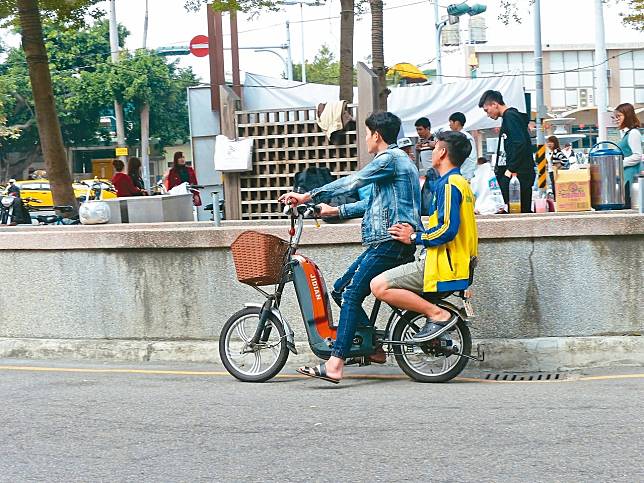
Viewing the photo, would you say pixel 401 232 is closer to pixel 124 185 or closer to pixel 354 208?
pixel 354 208

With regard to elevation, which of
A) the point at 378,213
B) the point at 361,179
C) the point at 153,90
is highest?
the point at 153,90

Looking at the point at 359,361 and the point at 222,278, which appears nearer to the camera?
→ the point at 359,361

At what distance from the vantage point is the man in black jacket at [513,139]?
38.9ft

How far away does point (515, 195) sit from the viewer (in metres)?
12.6

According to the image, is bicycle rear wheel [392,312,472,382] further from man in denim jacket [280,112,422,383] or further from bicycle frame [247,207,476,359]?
man in denim jacket [280,112,422,383]

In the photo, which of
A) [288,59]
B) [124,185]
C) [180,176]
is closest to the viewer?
[124,185]

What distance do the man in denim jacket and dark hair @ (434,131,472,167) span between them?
0.28 metres

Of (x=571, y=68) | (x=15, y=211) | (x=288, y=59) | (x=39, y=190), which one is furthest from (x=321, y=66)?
(x=15, y=211)

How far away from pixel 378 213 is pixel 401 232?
0.23 m

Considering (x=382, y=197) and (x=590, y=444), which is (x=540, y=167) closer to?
(x=382, y=197)

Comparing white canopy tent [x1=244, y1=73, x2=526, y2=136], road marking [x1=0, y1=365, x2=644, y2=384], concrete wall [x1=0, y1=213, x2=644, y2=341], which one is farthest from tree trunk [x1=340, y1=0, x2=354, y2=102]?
road marking [x1=0, y1=365, x2=644, y2=384]

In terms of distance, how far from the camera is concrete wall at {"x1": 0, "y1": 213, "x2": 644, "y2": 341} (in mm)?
9094

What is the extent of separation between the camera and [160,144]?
73.0 metres

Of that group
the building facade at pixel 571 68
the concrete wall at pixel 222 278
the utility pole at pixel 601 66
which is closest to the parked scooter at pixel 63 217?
the concrete wall at pixel 222 278
